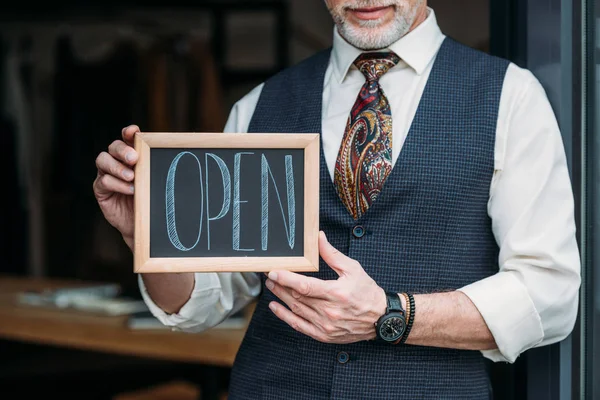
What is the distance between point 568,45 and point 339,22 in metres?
0.44

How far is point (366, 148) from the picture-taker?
5.24ft

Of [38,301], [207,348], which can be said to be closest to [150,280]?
[207,348]

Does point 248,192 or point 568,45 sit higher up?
point 568,45

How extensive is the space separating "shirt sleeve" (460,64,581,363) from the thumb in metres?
0.25

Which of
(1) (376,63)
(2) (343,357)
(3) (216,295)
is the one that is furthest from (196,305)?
(1) (376,63)

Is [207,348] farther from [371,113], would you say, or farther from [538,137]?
[538,137]

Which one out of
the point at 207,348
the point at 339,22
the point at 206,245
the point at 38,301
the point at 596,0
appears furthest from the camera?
the point at 38,301

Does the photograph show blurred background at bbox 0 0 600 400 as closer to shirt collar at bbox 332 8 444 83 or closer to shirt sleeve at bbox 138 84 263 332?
shirt sleeve at bbox 138 84 263 332

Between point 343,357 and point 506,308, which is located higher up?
point 506,308

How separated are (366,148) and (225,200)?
0.34 meters

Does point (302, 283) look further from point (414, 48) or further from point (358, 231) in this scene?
point (414, 48)

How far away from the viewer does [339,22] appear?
1.63m

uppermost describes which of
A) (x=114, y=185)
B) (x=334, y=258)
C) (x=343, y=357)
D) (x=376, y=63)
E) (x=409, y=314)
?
(x=376, y=63)

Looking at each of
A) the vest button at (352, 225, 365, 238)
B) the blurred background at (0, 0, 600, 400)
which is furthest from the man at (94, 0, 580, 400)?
the blurred background at (0, 0, 600, 400)
